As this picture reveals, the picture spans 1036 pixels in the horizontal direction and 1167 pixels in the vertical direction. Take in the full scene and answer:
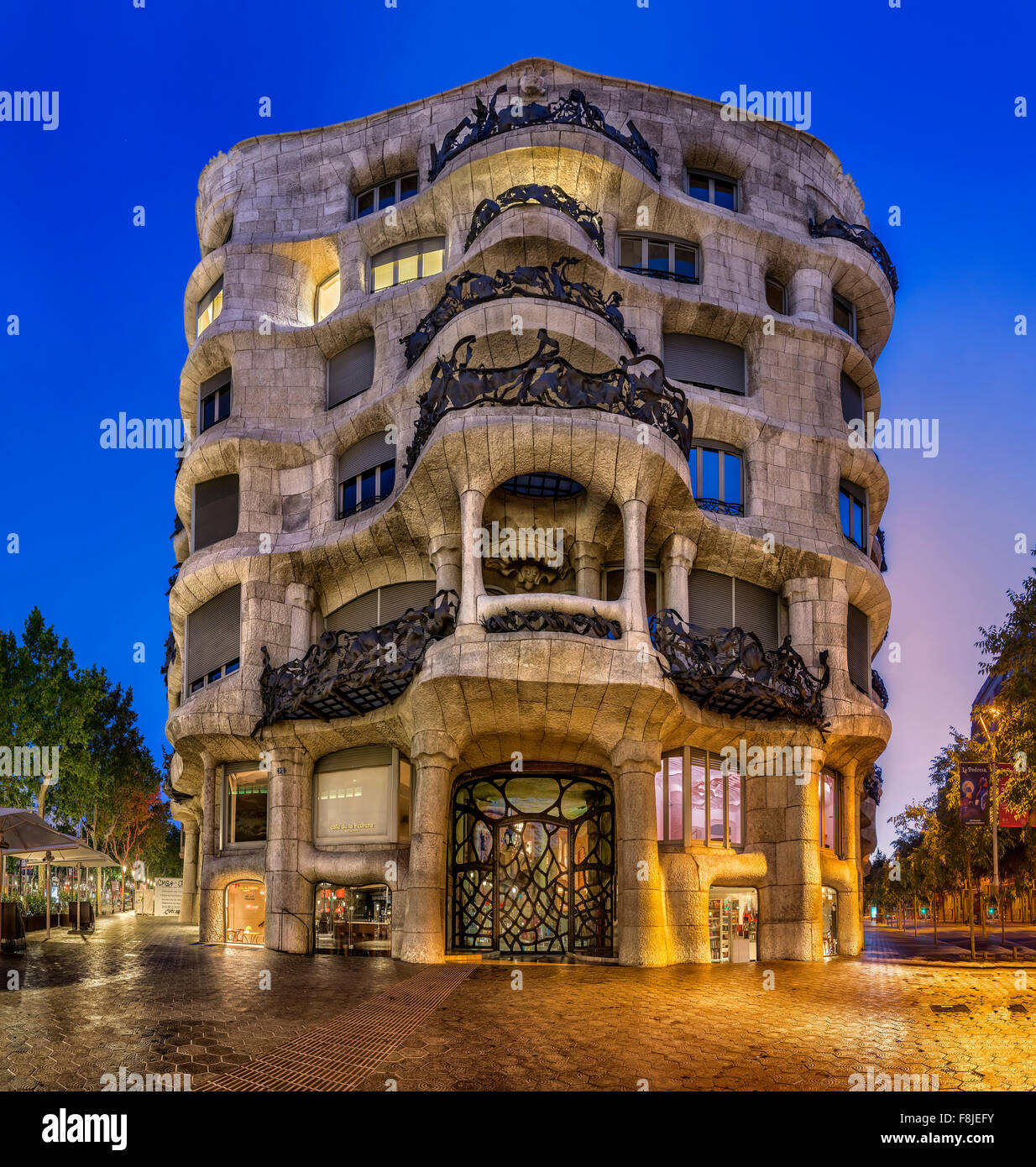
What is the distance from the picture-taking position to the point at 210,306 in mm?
34562

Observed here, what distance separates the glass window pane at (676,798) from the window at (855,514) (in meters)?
8.79

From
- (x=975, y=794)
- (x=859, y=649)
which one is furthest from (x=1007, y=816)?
(x=859, y=649)

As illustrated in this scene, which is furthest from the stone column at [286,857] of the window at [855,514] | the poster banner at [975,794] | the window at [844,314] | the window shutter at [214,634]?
the window at [844,314]

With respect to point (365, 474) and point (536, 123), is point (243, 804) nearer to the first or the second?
point (365, 474)

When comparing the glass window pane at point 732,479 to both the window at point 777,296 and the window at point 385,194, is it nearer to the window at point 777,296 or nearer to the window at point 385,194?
the window at point 777,296

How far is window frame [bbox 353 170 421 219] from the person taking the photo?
106 feet

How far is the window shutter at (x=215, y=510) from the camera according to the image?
3086cm

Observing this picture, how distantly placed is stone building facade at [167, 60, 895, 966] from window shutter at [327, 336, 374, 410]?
107mm

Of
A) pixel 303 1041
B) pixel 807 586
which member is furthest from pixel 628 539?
pixel 303 1041

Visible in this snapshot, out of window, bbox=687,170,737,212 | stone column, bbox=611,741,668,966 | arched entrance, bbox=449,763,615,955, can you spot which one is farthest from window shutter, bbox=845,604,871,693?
window, bbox=687,170,737,212

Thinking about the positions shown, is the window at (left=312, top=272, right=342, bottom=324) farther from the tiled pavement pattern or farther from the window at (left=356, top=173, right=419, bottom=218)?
the tiled pavement pattern

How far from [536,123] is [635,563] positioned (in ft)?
41.1

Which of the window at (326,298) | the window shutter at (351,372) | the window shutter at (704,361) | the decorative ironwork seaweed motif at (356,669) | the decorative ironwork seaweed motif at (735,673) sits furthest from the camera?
the window at (326,298)

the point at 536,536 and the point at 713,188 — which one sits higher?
the point at 713,188
